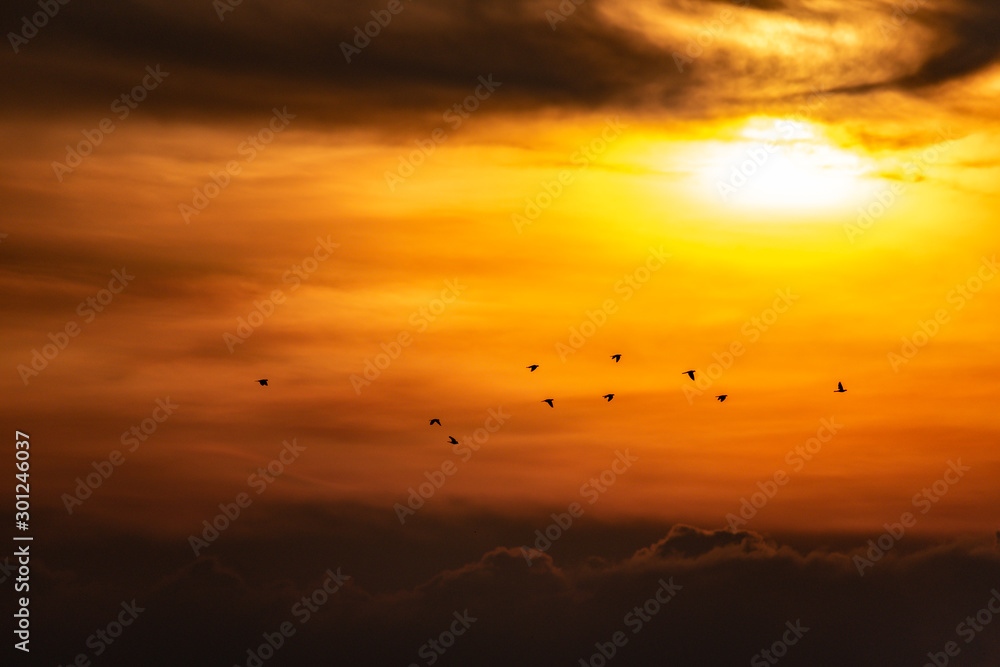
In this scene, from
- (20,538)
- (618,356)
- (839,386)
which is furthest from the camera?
(839,386)

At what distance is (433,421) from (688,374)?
128 ft

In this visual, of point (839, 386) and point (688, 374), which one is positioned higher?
point (688, 374)

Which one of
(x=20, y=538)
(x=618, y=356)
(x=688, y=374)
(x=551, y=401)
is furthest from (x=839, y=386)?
(x=20, y=538)

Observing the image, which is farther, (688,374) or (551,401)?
(551,401)

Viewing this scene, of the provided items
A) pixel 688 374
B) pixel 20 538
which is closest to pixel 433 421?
pixel 688 374

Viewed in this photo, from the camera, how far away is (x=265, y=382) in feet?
294

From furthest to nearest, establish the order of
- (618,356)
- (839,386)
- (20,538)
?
1. (839,386)
2. (618,356)
3. (20,538)

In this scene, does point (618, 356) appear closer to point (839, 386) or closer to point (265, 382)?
point (839, 386)

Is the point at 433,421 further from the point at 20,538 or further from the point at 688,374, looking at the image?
the point at 20,538

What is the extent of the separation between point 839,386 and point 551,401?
46224 millimetres

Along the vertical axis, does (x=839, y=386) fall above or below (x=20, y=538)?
below

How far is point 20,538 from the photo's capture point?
245 feet

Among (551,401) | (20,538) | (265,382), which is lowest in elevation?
(551,401)

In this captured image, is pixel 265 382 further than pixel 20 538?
Yes
